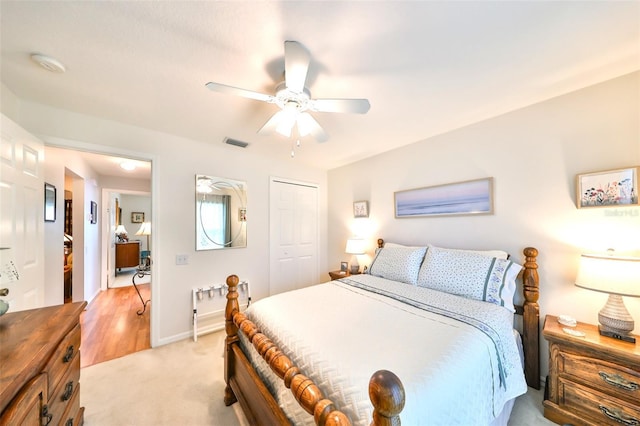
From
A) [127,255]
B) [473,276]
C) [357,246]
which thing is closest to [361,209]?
[357,246]

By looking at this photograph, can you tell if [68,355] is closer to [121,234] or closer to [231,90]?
[231,90]

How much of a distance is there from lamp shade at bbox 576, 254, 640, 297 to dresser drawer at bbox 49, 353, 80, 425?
3095mm

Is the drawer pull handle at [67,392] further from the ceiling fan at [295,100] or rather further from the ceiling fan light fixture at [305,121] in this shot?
the ceiling fan light fixture at [305,121]

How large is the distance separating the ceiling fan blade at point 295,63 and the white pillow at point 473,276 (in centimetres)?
195

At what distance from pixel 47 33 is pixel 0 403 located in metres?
1.76

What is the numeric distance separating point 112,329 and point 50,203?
1.69 m

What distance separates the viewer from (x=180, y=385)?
198 centimetres

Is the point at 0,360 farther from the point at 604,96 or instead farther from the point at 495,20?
the point at 604,96

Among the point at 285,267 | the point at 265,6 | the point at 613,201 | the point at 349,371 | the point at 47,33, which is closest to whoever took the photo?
the point at 349,371

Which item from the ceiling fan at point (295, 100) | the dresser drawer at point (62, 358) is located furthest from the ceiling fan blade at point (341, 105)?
the dresser drawer at point (62, 358)

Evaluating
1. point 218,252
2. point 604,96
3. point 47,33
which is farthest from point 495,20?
point 218,252

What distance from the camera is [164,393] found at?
188 cm

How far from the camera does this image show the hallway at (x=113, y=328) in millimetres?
2494

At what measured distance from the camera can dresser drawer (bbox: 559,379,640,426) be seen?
1.39 m
